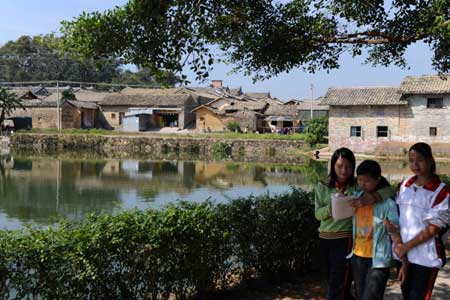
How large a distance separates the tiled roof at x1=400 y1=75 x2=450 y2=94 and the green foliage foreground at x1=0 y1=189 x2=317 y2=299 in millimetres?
30588

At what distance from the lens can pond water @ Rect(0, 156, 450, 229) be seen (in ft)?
46.7

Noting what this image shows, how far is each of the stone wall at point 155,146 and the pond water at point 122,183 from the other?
719 cm

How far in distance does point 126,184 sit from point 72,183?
84.7 inches

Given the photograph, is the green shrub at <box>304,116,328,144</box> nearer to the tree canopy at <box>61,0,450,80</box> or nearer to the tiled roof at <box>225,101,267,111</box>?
the tiled roof at <box>225,101,267,111</box>

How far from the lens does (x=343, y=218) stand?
399cm

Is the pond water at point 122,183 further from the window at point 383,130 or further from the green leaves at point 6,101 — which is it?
the green leaves at point 6,101

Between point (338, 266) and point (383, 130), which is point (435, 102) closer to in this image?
point (383, 130)

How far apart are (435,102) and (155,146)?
21.6 meters

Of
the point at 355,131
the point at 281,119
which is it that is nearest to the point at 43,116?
the point at 281,119

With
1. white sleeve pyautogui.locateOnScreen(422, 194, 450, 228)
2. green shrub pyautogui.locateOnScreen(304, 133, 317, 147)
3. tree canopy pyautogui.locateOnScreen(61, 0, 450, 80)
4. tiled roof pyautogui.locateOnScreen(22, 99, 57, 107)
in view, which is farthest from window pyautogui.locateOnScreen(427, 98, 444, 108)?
tiled roof pyautogui.locateOnScreen(22, 99, 57, 107)

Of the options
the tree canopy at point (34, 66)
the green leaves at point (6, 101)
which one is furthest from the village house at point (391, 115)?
the tree canopy at point (34, 66)

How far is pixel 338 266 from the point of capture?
4145 mm

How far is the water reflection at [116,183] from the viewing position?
14273 mm

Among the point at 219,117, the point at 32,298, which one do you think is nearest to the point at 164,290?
the point at 32,298
